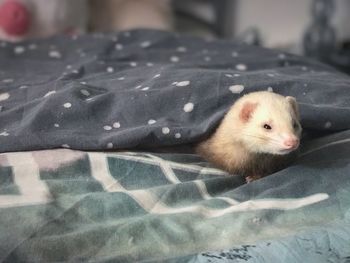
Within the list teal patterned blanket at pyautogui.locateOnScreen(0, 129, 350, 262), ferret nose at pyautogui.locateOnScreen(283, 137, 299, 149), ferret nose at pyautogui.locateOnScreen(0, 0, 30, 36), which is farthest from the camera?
ferret nose at pyautogui.locateOnScreen(0, 0, 30, 36)

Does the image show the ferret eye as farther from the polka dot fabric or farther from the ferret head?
the polka dot fabric

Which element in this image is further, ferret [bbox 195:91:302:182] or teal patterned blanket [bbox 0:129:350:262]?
ferret [bbox 195:91:302:182]

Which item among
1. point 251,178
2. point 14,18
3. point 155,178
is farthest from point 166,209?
point 14,18

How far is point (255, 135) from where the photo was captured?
2.95 ft

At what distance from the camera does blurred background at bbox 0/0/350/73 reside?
5.66ft

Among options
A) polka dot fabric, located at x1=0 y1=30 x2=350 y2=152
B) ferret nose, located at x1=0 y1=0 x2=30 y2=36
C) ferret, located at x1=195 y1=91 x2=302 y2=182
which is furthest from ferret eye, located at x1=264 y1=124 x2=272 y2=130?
ferret nose, located at x1=0 y1=0 x2=30 y2=36

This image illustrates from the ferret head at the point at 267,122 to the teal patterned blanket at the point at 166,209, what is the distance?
0.06 meters

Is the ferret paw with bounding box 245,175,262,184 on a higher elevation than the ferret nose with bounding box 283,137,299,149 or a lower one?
lower

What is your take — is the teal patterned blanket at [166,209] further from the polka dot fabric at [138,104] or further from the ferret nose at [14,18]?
the ferret nose at [14,18]

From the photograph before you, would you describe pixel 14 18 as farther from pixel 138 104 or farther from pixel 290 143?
pixel 290 143

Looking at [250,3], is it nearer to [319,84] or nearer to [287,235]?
[319,84]

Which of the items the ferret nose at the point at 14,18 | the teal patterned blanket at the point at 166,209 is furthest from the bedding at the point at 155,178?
the ferret nose at the point at 14,18

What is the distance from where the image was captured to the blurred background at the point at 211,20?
5.66 feet

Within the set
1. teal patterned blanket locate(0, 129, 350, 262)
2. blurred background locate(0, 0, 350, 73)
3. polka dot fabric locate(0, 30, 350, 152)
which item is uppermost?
polka dot fabric locate(0, 30, 350, 152)
